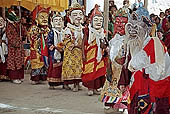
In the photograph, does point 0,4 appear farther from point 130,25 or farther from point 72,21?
point 130,25

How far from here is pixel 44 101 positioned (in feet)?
16.9

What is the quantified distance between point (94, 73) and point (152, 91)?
246cm

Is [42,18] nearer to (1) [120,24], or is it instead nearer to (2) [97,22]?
(2) [97,22]

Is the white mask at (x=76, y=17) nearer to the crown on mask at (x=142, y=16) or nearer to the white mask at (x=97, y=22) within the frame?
the white mask at (x=97, y=22)

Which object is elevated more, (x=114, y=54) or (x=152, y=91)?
(x=114, y=54)

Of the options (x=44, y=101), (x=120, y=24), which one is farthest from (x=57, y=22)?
(x=120, y=24)

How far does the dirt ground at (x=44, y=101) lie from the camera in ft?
15.0

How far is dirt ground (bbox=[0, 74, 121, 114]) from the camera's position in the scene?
457 cm

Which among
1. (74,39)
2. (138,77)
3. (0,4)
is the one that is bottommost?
(138,77)

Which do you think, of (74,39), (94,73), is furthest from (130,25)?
(74,39)

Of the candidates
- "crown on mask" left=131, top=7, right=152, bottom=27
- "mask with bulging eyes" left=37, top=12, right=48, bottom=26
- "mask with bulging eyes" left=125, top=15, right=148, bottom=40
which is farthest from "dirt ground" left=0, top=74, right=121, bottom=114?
"crown on mask" left=131, top=7, right=152, bottom=27

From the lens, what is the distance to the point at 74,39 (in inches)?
228

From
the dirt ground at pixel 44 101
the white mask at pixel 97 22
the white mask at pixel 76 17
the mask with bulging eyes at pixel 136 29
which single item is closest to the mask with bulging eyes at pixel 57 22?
the white mask at pixel 76 17

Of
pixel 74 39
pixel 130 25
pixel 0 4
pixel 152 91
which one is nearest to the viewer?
pixel 152 91
